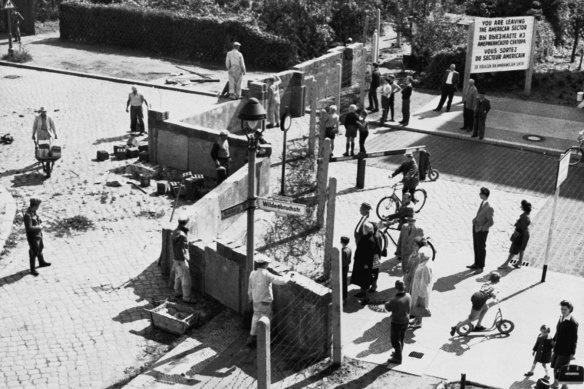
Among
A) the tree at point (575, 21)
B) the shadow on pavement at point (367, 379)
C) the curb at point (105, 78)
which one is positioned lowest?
the shadow on pavement at point (367, 379)

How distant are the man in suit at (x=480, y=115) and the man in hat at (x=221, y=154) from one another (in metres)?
7.60

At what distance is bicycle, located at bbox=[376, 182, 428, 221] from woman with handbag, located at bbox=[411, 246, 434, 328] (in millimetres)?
3823

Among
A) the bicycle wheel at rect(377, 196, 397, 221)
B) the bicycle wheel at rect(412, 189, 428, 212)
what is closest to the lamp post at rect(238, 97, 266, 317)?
the bicycle wheel at rect(377, 196, 397, 221)

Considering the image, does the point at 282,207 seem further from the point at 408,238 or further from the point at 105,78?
the point at 105,78

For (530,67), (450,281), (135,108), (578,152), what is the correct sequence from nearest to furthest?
(450,281), (578,152), (135,108), (530,67)

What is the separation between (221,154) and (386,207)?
4027mm

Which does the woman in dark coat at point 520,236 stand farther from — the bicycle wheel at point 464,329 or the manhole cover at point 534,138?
the manhole cover at point 534,138

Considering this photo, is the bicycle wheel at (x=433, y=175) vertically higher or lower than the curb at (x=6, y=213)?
higher

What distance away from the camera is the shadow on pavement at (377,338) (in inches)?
555

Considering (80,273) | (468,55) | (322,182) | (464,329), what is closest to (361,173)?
(322,182)

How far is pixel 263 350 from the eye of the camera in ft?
35.6

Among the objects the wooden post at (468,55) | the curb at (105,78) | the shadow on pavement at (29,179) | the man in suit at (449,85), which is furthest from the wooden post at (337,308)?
the curb at (105,78)

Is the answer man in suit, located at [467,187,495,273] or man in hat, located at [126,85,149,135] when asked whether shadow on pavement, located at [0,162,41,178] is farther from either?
man in suit, located at [467,187,495,273]

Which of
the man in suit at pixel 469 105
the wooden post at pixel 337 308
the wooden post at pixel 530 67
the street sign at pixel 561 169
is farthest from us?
the wooden post at pixel 530 67
